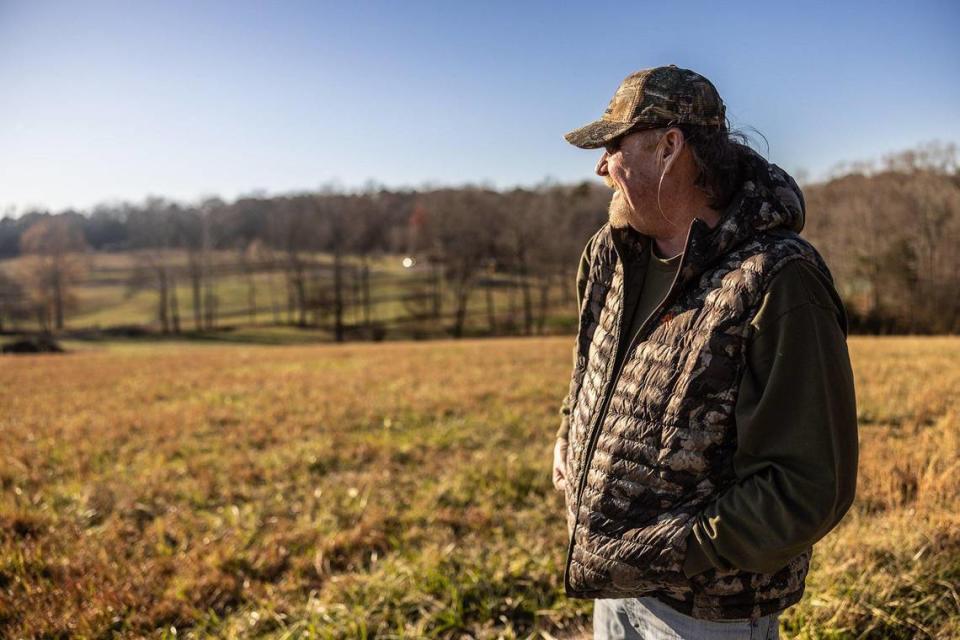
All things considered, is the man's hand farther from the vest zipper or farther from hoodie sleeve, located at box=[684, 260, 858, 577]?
hoodie sleeve, located at box=[684, 260, 858, 577]

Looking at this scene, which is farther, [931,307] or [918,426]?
[931,307]

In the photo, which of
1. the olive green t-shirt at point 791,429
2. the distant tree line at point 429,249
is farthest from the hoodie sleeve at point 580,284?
the distant tree line at point 429,249

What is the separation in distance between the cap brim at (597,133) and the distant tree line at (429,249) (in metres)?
36.7

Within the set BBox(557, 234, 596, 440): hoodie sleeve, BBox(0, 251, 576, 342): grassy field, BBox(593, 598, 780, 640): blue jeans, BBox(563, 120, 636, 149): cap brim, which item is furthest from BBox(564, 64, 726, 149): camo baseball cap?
BBox(0, 251, 576, 342): grassy field

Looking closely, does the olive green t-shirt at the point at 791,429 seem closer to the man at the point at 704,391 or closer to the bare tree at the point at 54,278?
the man at the point at 704,391

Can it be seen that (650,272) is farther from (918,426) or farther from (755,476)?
(918,426)

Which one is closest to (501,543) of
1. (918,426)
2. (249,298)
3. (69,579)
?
(69,579)

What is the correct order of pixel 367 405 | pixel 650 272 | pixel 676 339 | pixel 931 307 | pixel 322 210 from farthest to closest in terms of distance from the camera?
pixel 322 210, pixel 931 307, pixel 367 405, pixel 650 272, pixel 676 339

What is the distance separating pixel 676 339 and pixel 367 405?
27.6ft

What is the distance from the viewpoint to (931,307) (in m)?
39.3

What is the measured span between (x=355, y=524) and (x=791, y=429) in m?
4.26

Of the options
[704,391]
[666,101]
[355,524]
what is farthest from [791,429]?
[355,524]

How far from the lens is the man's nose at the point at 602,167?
2.13 meters

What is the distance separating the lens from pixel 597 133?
6.57 ft
